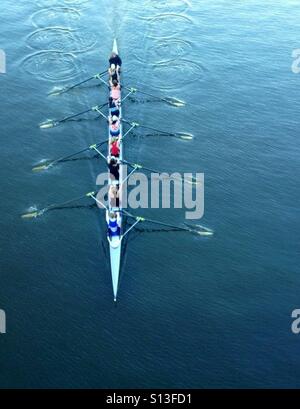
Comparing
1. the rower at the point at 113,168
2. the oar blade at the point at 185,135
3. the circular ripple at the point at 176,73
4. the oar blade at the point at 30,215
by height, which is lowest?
the oar blade at the point at 30,215

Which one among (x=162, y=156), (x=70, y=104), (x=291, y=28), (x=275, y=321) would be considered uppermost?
(x=291, y=28)

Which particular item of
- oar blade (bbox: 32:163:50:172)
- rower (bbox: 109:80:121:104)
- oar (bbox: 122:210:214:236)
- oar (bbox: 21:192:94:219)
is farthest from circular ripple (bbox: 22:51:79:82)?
oar (bbox: 122:210:214:236)

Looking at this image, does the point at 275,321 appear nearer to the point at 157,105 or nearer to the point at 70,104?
the point at 157,105

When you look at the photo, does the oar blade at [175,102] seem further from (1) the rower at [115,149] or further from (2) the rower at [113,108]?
(1) the rower at [115,149]

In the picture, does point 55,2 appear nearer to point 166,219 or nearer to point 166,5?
point 166,5

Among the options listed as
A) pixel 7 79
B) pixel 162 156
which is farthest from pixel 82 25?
pixel 162 156

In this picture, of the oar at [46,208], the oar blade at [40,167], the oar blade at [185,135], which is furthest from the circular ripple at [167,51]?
the oar at [46,208]
